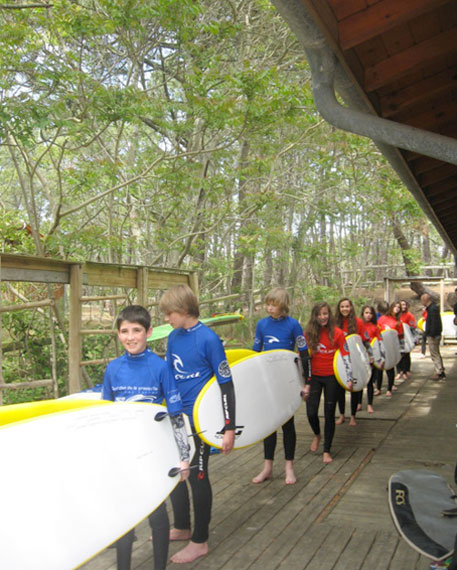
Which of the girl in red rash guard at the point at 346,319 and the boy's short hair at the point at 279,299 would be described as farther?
the girl in red rash guard at the point at 346,319

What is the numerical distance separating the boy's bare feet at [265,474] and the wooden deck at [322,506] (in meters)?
0.07

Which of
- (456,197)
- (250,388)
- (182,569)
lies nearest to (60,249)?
(250,388)

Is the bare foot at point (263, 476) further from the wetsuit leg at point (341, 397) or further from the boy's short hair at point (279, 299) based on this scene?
the wetsuit leg at point (341, 397)

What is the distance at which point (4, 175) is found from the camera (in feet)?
66.9

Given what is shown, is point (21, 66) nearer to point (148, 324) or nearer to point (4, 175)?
point (148, 324)

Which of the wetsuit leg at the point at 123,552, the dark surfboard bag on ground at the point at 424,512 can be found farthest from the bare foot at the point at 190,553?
the dark surfboard bag on ground at the point at 424,512

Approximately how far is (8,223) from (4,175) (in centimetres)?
1374

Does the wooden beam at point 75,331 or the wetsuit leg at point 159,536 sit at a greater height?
the wooden beam at point 75,331

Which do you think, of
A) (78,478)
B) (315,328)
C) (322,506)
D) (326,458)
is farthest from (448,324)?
(78,478)

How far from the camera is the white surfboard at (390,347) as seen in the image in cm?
838

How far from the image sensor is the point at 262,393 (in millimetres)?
4168

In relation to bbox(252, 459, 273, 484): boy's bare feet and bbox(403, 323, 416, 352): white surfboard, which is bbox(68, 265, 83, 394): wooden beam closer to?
bbox(252, 459, 273, 484): boy's bare feet

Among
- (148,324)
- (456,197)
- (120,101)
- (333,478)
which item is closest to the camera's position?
(148,324)

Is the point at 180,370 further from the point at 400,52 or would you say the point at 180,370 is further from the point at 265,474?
the point at 400,52
